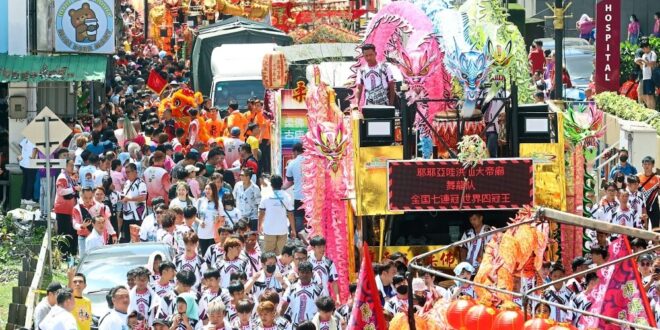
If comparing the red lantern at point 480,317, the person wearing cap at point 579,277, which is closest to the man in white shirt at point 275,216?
the person wearing cap at point 579,277

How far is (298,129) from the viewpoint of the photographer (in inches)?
995

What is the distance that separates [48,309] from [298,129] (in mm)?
9045

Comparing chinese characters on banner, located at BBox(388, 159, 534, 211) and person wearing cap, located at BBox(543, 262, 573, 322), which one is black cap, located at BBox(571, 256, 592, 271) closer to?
person wearing cap, located at BBox(543, 262, 573, 322)

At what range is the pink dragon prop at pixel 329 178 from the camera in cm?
1909

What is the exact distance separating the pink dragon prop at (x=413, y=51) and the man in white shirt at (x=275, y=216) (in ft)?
8.05

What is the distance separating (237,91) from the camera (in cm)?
3316

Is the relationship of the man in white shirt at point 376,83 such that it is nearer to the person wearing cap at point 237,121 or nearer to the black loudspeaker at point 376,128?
the black loudspeaker at point 376,128

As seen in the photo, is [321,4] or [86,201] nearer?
[86,201]

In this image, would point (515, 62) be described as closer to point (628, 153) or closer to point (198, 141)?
point (628, 153)

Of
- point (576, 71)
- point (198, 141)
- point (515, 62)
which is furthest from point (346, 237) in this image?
point (576, 71)

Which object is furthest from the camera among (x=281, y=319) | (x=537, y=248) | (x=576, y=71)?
(x=576, y=71)

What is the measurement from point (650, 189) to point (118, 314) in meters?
9.36

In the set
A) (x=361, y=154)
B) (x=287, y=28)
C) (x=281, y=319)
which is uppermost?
(x=287, y=28)

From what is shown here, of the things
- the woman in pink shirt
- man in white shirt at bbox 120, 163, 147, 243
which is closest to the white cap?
man in white shirt at bbox 120, 163, 147, 243
